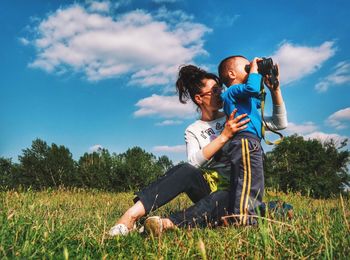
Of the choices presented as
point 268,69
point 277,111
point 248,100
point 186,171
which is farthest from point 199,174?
point 268,69

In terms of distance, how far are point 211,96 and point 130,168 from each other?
13.0 m

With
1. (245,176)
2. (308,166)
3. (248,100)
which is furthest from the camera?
(308,166)

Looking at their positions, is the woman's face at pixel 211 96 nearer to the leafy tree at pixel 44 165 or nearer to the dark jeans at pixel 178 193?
the dark jeans at pixel 178 193

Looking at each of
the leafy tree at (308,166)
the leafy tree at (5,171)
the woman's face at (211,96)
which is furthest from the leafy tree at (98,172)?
the woman's face at (211,96)

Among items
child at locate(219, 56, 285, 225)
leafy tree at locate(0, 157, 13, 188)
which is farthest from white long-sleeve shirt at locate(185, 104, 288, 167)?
leafy tree at locate(0, 157, 13, 188)

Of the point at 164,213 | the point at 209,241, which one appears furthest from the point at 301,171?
the point at 209,241

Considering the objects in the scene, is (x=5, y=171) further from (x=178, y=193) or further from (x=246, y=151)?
(x=246, y=151)

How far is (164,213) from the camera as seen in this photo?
5.68 m

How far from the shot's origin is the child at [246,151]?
13.1ft

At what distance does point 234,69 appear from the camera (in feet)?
16.6

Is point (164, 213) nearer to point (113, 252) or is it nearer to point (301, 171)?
point (113, 252)

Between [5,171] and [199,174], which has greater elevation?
[5,171]

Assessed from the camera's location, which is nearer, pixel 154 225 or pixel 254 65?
pixel 154 225

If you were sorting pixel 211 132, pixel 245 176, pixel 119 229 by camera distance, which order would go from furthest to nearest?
1. pixel 211 132
2. pixel 245 176
3. pixel 119 229
